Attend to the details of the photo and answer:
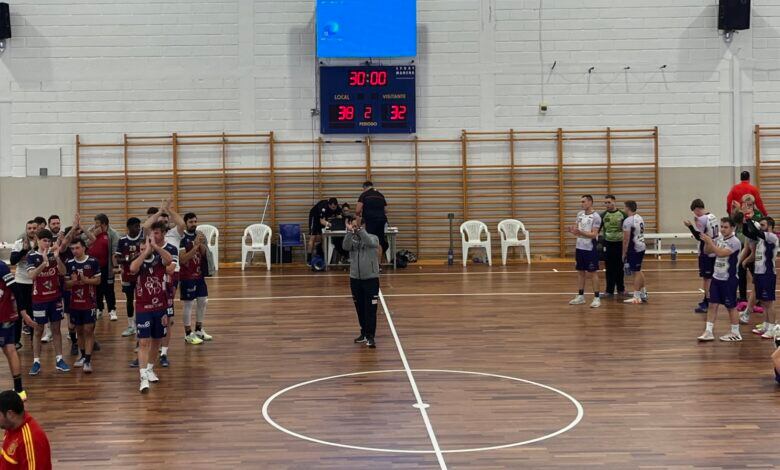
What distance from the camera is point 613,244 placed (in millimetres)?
14375

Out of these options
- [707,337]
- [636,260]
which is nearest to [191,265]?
[707,337]

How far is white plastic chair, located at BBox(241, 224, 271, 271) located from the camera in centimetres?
1919

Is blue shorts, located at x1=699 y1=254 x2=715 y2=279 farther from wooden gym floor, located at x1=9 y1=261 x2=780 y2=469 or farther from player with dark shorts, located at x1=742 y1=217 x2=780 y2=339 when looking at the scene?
player with dark shorts, located at x1=742 y1=217 x2=780 y2=339

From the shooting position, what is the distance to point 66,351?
10.7 meters

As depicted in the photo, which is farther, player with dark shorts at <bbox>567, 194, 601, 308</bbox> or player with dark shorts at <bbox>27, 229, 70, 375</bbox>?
player with dark shorts at <bbox>567, 194, 601, 308</bbox>

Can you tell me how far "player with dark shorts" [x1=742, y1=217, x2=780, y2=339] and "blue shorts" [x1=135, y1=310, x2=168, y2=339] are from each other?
23.8ft

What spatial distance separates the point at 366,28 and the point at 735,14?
8.32 m

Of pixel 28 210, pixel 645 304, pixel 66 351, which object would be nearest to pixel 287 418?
pixel 66 351

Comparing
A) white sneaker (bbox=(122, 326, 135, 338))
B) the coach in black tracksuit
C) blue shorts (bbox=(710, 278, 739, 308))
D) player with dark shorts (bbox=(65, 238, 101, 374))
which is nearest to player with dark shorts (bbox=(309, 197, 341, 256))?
white sneaker (bbox=(122, 326, 135, 338))

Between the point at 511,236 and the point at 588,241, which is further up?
the point at 588,241

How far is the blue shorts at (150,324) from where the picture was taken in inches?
347

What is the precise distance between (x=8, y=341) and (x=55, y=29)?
43.3 ft

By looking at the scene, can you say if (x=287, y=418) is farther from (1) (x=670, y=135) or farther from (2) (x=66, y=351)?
(1) (x=670, y=135)

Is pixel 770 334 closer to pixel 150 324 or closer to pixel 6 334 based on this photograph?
pixel 150 324
